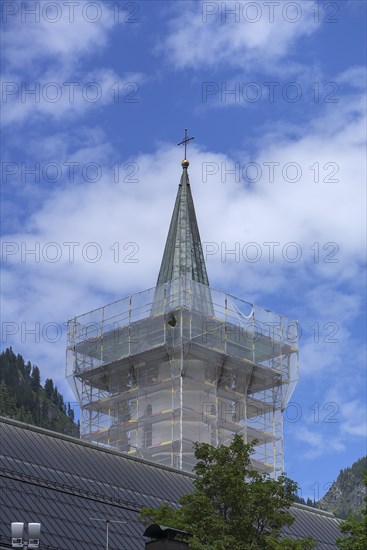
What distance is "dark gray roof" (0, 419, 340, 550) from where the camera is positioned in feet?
201

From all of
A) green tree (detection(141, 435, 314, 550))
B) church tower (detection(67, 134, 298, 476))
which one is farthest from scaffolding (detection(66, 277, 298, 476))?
green tree (detection(141, 435, 314, 550))

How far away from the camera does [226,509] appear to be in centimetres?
5331

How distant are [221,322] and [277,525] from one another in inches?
2139

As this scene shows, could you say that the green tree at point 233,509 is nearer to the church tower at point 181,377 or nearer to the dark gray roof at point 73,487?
the dark gray roof at point 73,487

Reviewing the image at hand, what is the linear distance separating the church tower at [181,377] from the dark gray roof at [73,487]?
25.7 metres

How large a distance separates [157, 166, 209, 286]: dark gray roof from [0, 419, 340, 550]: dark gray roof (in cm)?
4105

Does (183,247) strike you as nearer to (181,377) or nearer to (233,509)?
(181,377)

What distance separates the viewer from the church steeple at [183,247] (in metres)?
117

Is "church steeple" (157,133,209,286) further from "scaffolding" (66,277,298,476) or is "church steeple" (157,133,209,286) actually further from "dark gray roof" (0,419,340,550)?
"dark gray roof" (0,419,340,550)

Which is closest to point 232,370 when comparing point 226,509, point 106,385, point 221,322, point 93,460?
point 221,322

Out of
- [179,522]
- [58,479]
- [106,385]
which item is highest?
[106,385]

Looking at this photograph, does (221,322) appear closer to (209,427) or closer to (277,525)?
(209,427)

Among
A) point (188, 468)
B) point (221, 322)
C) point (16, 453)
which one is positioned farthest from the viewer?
point (221, 322)

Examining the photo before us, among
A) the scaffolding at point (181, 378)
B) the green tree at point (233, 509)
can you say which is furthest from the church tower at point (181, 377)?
the green tree at point (233, 509)
